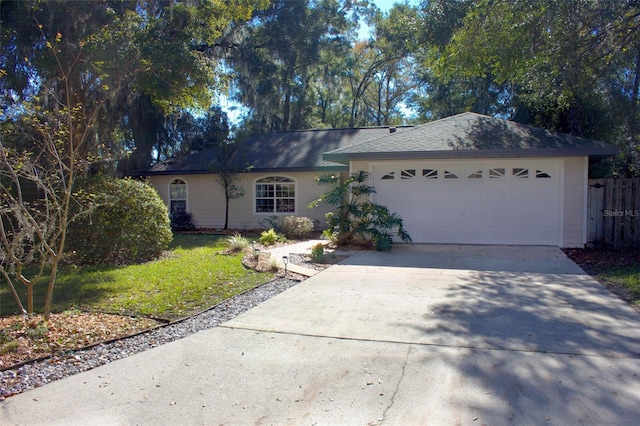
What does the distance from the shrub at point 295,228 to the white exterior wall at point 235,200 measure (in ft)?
7.85

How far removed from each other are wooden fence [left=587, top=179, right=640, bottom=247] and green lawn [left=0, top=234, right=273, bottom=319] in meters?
8.49

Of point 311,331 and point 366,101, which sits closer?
point 311,331

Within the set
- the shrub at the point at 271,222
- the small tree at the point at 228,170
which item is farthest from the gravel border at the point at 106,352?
the small tree at the point at 228,170

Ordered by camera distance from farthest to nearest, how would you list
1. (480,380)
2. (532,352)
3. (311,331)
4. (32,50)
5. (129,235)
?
(32,50), (129,235), (311,331), (532,352), (480,380)

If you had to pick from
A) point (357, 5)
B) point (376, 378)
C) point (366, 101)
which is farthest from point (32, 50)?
point (366, 101)

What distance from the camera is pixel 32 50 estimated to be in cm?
1105

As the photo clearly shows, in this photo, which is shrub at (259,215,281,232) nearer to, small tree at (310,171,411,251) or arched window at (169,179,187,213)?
small tree at (310,171,411,251)

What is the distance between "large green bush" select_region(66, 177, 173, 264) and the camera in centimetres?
892

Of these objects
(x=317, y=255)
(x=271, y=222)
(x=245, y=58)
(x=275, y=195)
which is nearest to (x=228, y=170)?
(x=275, y=195)

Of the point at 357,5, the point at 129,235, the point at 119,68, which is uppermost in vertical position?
the point at 357,5

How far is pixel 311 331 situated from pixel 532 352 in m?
2.22

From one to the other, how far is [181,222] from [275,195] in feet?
12.9

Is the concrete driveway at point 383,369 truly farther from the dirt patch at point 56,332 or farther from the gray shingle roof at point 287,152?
the gray shingle roof at point 287,152

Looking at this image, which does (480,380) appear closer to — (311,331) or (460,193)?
(311,331)
